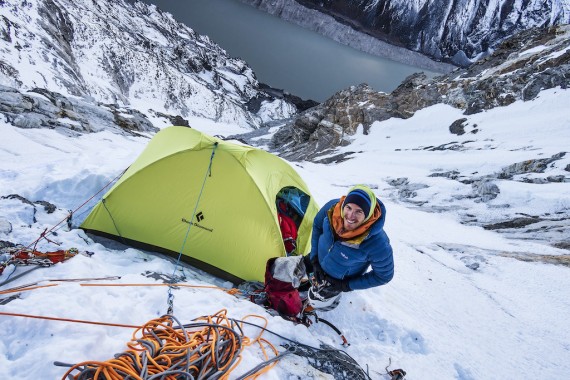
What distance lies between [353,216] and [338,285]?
112 centimetres

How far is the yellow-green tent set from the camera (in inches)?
216

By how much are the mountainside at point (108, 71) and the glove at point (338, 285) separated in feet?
42.5

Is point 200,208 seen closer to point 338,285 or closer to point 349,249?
point 338,285

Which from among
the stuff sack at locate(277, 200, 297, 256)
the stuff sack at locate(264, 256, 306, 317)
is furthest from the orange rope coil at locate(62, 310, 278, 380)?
the stuff sack at locate(277, 200, 297, 256)

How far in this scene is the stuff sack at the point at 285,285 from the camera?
4.39 m

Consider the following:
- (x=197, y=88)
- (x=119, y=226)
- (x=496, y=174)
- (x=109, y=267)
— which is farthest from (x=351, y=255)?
(x=197, y=88)

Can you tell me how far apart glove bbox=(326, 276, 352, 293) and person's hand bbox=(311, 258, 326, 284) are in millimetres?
79

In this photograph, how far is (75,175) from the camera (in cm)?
707

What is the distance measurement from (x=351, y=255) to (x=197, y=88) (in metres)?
116

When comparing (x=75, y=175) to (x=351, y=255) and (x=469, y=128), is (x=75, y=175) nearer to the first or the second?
(x=351, y=255)

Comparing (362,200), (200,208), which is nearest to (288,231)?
(200,208)

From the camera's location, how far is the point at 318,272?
4547 millimetres

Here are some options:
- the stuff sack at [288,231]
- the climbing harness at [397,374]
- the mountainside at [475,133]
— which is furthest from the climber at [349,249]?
the mountainside at [475,133]

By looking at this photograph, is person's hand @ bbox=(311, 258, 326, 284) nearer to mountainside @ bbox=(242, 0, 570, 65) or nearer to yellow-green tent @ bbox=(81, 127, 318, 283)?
yellow-green tent @ bbox=(81, 127, 318, 283)
